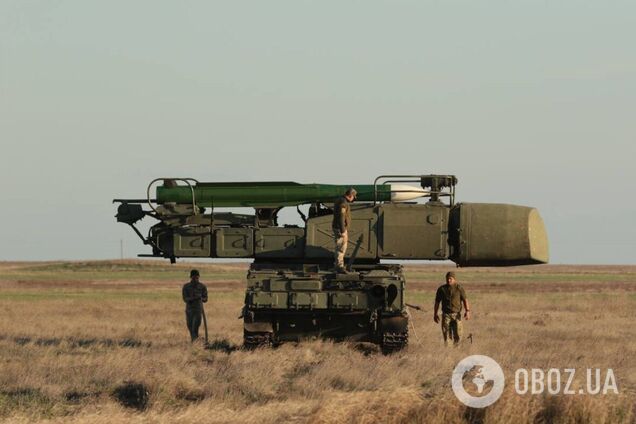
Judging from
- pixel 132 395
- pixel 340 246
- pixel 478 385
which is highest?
pixel 340 246

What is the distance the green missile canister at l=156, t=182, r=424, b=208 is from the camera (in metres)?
19.5

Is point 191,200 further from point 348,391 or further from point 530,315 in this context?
point 530,315

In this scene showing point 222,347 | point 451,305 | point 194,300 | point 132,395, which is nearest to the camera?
point 132,395

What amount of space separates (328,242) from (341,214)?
3.35ft

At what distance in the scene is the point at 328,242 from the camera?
62.9ft

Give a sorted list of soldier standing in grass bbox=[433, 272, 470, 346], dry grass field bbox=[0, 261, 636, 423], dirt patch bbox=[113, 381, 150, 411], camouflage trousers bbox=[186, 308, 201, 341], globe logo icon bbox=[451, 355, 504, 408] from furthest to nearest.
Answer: camouflage trousers bbox=[186, 308, 201, 341] < soldier standing in grass bbox=[433, 272, 470, 346] < dirt patch bbox=[113, 381, 150, 411] < globe logo icon bbox=[451, 355, 504, 408] < dry grass field bbox=[0, 261, 636, 423]

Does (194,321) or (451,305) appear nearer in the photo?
(451,305)

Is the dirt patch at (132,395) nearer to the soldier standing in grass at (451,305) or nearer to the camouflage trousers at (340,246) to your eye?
the camouflage trousers at (340,246)

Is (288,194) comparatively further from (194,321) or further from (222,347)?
(194,321)

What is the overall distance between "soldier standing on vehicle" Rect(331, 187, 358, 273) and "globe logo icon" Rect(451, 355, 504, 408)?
508 cm

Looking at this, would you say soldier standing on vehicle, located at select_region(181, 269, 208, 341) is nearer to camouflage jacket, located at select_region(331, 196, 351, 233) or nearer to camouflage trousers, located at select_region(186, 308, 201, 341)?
camouflage trousers, located at select_region(186, 308, 201, 341)

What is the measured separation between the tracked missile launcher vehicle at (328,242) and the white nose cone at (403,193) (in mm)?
18

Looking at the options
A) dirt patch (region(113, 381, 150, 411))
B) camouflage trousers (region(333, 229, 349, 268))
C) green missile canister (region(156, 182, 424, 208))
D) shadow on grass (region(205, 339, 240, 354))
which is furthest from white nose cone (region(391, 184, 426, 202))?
dirt patch (region(113, 381, 150, 411))

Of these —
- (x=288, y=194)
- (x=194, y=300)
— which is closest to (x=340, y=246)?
(x=288, y=194)
